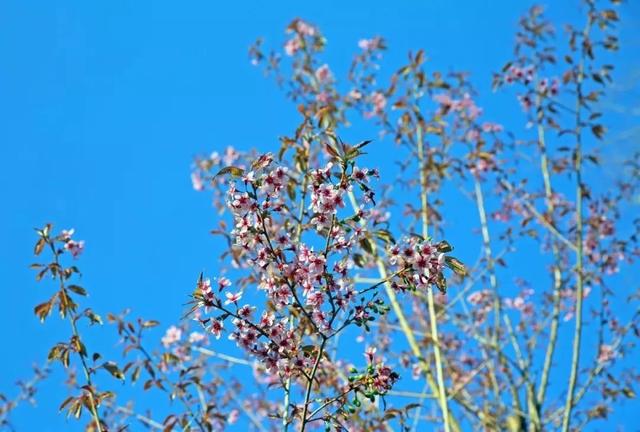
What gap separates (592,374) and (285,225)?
2.83 m

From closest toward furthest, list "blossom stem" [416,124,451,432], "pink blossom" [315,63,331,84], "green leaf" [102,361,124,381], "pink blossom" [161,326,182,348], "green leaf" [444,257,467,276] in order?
"green leaf" [444,257,467,276] → "green leaf" [102,361,124,381] → "blossom stem" [416,124,451,432] → "pink blossom" [161,326,182,348] → "pink blossom" [315,63,331,84]

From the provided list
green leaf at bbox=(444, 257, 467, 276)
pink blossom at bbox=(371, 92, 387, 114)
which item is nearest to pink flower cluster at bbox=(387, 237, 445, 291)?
green leaf at bbox=(444, 257, 467, 276)

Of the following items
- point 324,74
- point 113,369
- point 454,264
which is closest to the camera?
point 454,264

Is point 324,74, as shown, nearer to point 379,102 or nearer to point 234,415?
point 379,102

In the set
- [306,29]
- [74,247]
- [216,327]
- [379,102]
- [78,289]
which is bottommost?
[216,327]

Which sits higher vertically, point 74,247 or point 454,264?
point 74,247

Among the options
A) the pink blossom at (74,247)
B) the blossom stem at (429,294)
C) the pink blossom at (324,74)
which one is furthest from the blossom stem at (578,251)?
the pink blossom at (74,247)

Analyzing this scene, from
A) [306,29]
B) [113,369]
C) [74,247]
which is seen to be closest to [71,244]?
[74,247]

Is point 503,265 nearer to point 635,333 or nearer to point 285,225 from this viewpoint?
point 635,333

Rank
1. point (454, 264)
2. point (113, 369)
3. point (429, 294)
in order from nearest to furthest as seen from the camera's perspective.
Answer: point (454, 264) < point (113, 369) < point (429, 294)

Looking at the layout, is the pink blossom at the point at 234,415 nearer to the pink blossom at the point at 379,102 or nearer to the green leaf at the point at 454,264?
the pink blossom at the point at 379,102

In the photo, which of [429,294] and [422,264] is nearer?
[422,264]

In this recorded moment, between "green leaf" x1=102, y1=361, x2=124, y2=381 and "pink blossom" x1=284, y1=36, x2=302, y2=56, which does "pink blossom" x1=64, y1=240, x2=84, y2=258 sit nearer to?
"green leaf" x1=102, y1=361, x2=124, y2=381

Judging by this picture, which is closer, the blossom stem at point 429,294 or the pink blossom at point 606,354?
the blossom stem at point 429,294
